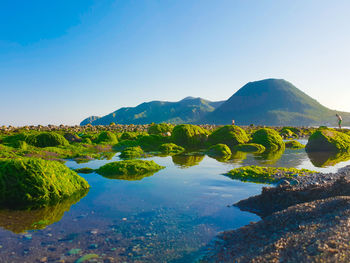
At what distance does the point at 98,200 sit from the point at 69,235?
8.80ft

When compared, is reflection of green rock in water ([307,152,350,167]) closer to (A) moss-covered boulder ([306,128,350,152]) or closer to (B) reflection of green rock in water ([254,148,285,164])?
(B) reflection of green rock in water ([254,148,285,164])

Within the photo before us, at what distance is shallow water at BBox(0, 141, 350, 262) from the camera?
5418mm

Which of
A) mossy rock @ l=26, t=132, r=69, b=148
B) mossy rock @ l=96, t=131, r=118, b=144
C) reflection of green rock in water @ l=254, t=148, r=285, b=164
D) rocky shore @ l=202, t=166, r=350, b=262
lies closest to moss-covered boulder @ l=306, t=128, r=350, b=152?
reflection of green rock in water @ l=254, t=148, r=285, b=164

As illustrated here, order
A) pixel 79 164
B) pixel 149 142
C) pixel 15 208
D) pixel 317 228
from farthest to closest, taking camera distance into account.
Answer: pixel 149 142
pixel 79 164
pixel 15 208
pixel 317 228

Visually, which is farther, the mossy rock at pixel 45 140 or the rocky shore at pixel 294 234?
the mossy rock at pixel 45 140

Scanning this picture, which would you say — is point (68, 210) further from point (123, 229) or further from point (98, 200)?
point (123, 229)

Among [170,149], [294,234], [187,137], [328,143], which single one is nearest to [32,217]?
[294,234]

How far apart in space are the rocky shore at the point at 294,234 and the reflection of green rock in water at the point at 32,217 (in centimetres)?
493

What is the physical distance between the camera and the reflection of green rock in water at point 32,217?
6730mm

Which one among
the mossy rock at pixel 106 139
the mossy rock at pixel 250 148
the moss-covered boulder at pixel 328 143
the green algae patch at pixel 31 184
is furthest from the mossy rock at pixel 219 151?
the green algae patch at pixel 31 184

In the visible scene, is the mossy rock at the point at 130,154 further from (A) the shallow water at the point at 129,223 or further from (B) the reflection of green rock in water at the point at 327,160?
(B) the reflection of green rock in water at the point at 327,160

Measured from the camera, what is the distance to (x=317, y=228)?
526 cm

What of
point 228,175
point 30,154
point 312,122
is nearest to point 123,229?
point 228,175

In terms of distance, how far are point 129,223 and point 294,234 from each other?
434cm
